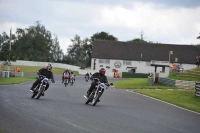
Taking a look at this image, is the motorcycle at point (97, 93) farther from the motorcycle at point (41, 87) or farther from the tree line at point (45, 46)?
the tree line at point (45, 46)

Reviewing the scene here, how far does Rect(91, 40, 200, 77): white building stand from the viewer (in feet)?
333

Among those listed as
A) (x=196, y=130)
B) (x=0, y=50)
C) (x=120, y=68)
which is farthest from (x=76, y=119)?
(x=120, y=68)

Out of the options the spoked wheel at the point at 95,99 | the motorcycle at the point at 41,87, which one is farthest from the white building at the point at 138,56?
the spoked wheel at the point at 95,99

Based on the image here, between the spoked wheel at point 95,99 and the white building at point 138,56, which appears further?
the white building at point 138,56

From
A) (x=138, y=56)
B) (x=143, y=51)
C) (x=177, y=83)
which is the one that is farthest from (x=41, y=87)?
(x=143, y=51)

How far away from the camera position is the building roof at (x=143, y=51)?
334ft

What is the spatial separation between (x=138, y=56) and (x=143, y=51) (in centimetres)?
219

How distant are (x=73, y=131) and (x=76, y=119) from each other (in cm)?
258

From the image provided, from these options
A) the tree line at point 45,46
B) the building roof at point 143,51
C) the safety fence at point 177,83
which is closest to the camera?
the safety fence at point 177,83

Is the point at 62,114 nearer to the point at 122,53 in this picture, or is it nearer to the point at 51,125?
the point at 51,125

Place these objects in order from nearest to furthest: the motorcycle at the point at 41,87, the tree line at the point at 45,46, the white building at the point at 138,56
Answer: the motorcycle at the point at 41,87
the white building at the point at 138,56
the tree line at the point at 45,46

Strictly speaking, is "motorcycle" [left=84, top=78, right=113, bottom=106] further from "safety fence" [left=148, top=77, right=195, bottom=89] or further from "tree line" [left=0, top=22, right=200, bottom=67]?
"tree line" [left=0, top=22, right=200, bottom=67]

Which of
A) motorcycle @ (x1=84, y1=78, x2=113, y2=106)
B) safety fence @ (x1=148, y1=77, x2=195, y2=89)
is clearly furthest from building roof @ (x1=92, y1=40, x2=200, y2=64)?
motorcycle @ (x1=84, y1=78, x2=113, y2=106)

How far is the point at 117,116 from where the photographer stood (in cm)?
1602
